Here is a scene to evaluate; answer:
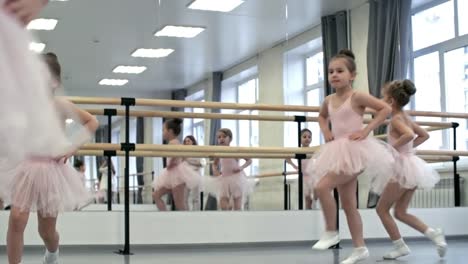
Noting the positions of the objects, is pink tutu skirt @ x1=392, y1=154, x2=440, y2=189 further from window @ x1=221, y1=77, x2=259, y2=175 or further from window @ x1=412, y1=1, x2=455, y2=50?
window @ x1=412, y1=1, x2=455, y2=50

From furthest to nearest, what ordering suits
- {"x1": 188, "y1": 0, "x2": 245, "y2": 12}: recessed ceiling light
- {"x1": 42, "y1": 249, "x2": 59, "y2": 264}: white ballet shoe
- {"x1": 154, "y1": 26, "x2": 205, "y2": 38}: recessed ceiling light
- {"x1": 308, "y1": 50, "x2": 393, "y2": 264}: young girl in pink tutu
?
{"x1": 188, "y1": 0, "x2": 245, "y2": 12}: recessed ceiling light < {"x1": 154, "y1": 26, "x2": 205, "y2": 38}: recessed ceiling light < {"x1": 308, "y1": 50, "x2": 393, "y2": 264}: young girl in pink tutu < {"x1": 42, "y1": 249, "x2": 59, "y2": 264}: white ballet shoe

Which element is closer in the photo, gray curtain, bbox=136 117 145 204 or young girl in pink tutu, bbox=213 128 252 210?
gray curtain, bbox=136 117 145 204

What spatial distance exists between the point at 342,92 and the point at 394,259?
0.91m

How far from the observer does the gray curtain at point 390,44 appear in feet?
22.0

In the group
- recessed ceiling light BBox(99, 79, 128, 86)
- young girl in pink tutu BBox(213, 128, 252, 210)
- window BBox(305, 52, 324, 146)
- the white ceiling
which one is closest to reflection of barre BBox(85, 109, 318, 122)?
young girl in pink tutu BBox(213, 128, 252, 210)

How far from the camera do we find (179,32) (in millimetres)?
5664

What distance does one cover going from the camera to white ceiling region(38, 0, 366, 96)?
4.99 m

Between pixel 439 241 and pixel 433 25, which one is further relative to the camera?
pixel 433 25

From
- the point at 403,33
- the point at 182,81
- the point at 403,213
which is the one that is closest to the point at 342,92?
the point at 403,213

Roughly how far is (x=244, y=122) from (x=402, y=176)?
7.33 ft

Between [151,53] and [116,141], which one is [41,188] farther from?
[151,53]

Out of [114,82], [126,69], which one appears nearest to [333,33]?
[126,69]

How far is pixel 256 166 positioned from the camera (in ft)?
17.9

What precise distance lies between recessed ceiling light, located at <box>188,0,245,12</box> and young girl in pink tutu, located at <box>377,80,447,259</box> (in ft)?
9.19
